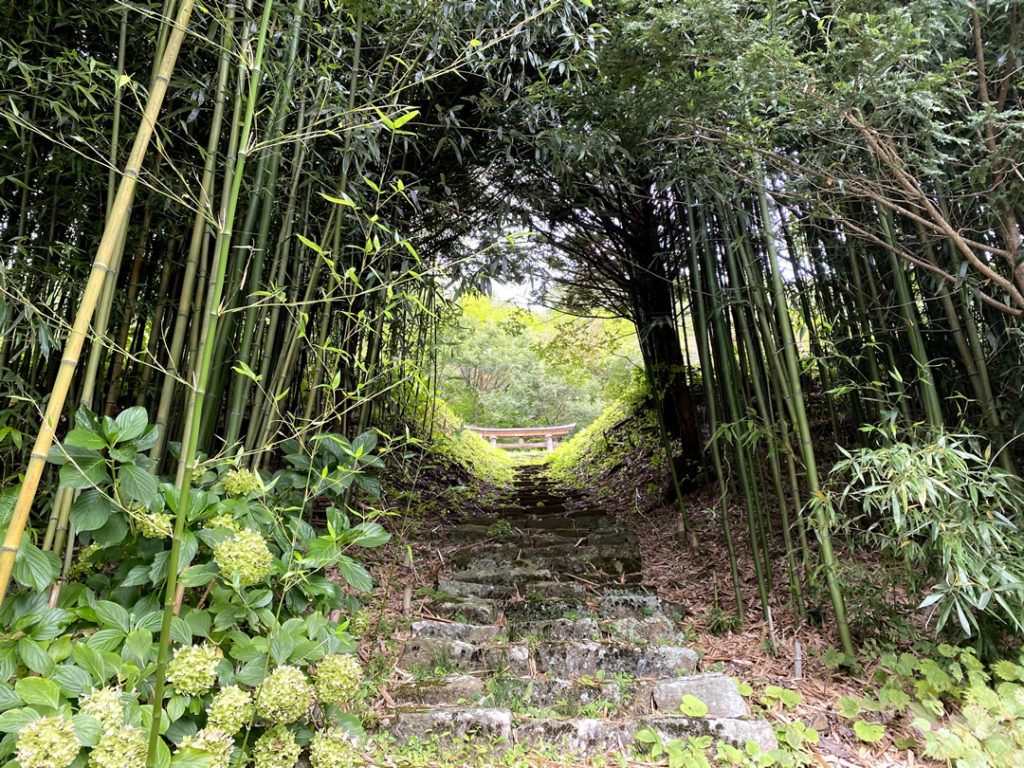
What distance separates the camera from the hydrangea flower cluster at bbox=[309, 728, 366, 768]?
47.6 inches

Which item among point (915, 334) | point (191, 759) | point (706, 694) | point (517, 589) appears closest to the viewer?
point (191, 759)

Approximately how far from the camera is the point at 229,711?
3.65ft

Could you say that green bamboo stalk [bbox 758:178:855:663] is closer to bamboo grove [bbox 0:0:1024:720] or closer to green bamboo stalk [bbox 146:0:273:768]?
bamboo grove [bbox 0:0:1024:720]

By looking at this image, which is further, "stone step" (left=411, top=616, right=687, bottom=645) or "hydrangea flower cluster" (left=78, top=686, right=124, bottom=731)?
"stone step" (left=411, top=616, right=687, bottom=645)

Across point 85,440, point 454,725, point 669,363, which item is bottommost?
point 454,725

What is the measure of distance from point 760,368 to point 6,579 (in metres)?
2.63

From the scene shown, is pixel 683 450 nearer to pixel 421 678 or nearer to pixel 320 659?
pixel 421 678

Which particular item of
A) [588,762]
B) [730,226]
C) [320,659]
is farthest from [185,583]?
[730,226]

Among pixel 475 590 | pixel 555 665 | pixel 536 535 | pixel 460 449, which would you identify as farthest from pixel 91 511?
pixel 460 449

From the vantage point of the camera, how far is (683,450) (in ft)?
13.8

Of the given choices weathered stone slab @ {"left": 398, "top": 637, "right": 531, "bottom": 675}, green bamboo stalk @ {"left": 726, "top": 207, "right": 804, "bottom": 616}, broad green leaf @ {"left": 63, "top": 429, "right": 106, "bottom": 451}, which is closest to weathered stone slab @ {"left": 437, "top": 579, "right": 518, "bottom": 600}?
weathered stone slab @ {"left": 398, "top": 637, "right": 531, "bottom": 675}

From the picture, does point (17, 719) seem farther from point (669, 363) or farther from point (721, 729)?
point (669, 363)

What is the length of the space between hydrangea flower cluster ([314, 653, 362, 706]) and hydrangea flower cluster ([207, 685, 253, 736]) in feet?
0.53

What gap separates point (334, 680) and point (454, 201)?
7.66 feet
